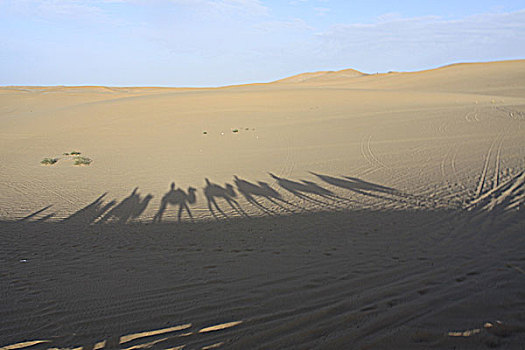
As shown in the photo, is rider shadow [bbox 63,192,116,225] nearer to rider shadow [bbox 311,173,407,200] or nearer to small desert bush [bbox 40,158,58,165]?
rider shadow [bbox 311,173,407,200]

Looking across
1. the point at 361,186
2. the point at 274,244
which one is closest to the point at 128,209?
the point at 274,244

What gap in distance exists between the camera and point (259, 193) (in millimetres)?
10219

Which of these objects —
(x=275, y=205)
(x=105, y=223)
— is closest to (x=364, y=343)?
(x=275, y=205)

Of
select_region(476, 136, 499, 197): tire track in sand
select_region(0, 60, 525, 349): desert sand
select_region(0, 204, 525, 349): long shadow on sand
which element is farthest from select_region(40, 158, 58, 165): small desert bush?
select_region(476, 136, 499, 197): tire track in sand

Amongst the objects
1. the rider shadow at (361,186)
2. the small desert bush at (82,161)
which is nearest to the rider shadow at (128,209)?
the rider shadow at (361,186)

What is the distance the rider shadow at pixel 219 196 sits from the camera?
28.7 feet

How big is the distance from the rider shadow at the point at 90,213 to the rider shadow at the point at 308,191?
14.4 feet

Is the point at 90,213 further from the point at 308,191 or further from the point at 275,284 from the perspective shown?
the point at 275,284

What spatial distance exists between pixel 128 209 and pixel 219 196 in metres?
2.15

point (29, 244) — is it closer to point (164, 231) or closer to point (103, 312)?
point (164, 231)

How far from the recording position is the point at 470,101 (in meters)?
27.4

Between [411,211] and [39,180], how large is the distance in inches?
442

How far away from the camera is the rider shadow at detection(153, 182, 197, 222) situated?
8.69m

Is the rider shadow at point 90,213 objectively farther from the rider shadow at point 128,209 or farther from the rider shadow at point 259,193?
the rider shadow at point 259,193
